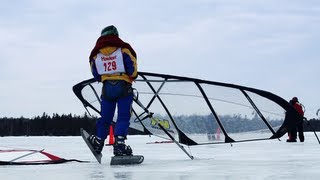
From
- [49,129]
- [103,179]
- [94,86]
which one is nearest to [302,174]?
[103,179]

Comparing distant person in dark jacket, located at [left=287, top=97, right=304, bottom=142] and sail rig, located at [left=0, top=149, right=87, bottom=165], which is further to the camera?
distant person in dark jacket, located at [left=287, top=97, right=304, bottom=142]

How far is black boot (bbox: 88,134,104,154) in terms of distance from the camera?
7.07 m

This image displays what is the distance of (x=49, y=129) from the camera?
5162cm

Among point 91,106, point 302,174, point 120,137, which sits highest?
point 91,106

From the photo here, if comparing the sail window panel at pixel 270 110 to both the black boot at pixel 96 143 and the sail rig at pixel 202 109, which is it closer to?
the sail rig at pixel 202 109

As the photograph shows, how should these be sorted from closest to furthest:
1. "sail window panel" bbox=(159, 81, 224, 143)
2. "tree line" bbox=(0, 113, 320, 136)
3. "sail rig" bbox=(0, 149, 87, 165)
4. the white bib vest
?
"sail rig" bbox=(0, 149, 87, 165)
the white bib vest
"sail window panel" bbox=(159, 81, 224, 143)
"tree line" bbox=(0, 113, 320, 136)

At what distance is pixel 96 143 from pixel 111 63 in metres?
1.08

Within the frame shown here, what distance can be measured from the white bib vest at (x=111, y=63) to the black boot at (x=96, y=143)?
0.87 meters

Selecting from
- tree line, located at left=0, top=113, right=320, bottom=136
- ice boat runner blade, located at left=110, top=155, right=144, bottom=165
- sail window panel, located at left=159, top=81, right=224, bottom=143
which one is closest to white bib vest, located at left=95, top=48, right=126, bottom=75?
ice boat runner blade, located at left=110, top=155, right=144, bottom=165

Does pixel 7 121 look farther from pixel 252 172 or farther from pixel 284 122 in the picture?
pixel 252 172

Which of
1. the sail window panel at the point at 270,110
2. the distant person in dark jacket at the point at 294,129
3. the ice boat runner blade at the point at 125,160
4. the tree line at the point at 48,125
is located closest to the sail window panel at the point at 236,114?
the sail window panel at the point at 270,110

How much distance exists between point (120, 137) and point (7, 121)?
47561 millimetres

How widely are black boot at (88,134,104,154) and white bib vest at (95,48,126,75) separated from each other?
2.86 feet

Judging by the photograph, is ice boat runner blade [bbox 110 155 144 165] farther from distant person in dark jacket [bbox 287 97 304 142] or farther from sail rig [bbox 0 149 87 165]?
distant person in dark jacket [bbox 287 97 304 142]
